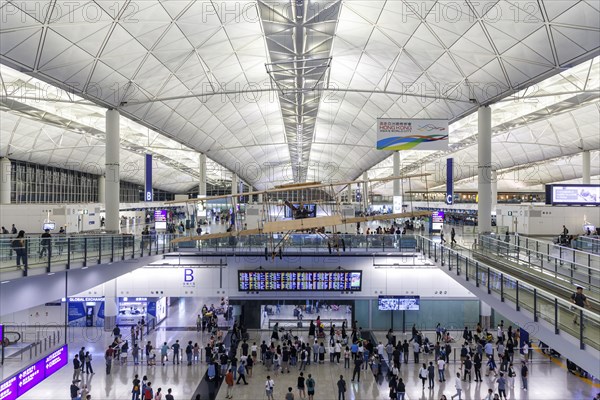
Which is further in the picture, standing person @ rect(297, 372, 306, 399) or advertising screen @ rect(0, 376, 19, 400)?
standing person @ rect(297, 372, 306, 399)

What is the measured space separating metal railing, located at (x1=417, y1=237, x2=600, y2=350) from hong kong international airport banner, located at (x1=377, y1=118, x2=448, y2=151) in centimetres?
627

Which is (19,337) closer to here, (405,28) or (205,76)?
(205,76)

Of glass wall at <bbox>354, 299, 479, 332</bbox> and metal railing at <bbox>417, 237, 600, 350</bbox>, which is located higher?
metal railing at <bbox>417, 237, 600, 350</bbox>

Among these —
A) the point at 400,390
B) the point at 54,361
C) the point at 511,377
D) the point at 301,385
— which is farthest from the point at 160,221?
the point at 511,377

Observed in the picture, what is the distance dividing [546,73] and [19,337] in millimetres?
28403

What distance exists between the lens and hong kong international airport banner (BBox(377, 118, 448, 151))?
22562mm

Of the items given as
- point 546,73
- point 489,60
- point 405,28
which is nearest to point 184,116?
point 405,28

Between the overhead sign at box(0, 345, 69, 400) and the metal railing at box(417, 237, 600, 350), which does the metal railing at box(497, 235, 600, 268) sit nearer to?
the metal railing at box(417, 237, 600, 350)

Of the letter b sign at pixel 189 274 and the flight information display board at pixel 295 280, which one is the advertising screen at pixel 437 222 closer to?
the flight information display board at pixel 295 280

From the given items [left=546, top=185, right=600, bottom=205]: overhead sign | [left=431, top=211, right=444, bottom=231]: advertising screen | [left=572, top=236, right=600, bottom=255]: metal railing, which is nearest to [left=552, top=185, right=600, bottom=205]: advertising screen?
[left=546, top=185, right=600, bottom=205]: overhead sign

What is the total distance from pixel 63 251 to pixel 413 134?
17.3 m

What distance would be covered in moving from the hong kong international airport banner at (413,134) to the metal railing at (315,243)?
6222mm

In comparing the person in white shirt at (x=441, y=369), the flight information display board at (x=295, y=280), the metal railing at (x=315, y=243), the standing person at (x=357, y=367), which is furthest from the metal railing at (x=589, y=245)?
the flight information display board at (x=295, y=280)

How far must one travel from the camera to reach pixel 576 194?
33281 millimetres
